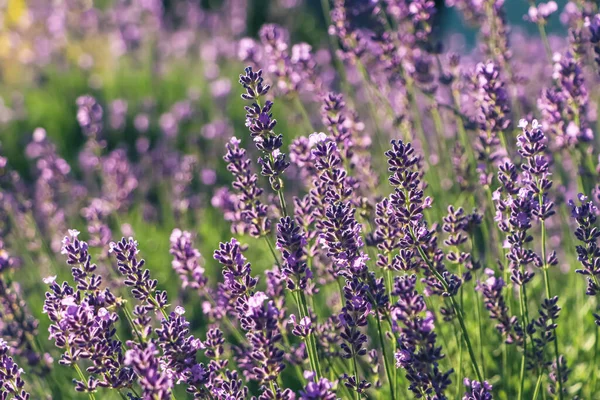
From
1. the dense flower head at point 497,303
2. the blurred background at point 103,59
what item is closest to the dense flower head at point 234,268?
the dense flower head at point 497,303

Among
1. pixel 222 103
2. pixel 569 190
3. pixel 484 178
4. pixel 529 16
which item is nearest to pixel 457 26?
pixel 222 103

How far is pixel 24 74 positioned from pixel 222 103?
494 centimetres

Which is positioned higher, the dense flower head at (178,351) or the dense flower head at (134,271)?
the dense flower head at (134,271)

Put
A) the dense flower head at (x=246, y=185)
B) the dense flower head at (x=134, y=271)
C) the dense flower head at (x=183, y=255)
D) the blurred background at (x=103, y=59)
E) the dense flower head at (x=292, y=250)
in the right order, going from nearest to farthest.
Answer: the dense flower head at (x=292, y=250), the dense flower head at (x=134, y=271), the dense flower head at (x=246, y=185), the dense flower head at (x=183, y=255), the blurred background at (x=103, y=59)

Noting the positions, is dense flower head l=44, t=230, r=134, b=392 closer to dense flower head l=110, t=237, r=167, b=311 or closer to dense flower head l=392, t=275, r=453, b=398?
dense flower head l=110, t=237, r=167, b=311

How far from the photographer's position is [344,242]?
2.01 m

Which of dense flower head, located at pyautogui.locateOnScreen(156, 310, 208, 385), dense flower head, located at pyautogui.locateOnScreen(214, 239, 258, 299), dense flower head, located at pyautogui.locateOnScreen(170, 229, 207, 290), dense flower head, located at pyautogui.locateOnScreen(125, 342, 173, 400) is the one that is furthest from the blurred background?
dense flower head, located at pyautogui.locateOnScreen(125, 342, 173, 400)

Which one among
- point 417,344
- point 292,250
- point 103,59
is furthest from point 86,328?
point 103,59

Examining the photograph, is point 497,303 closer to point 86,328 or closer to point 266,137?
point 266,137

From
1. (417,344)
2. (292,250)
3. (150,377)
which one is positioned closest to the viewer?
(150,377)

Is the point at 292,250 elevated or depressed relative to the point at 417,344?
elevated

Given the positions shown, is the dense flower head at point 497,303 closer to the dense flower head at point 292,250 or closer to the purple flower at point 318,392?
the dense flower head at point 292,250

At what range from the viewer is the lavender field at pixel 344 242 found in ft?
6.77

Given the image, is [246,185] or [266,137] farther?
[246,185]
